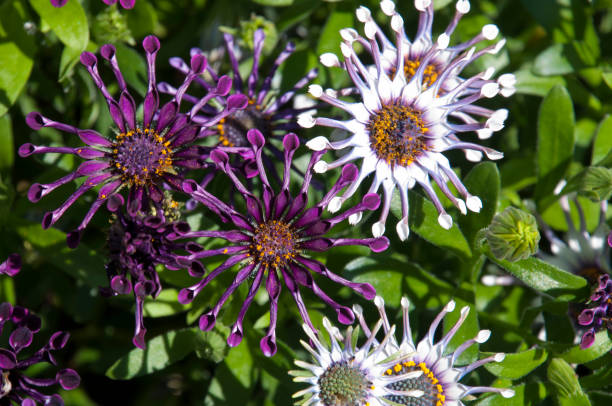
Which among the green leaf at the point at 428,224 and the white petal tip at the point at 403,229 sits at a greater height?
the white petal tip at the point at 403,229

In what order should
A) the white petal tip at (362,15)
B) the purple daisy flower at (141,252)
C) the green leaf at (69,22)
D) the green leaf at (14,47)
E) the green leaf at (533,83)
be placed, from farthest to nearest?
the green leaf at (533,83), the green leaf at (14,47), the green leaf at (69,22), the white petal tip at (362,15), the purple daisy flower at (141,252)

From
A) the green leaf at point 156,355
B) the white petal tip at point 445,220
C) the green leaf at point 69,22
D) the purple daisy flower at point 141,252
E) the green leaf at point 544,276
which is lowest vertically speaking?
the green leaf at point 156,355

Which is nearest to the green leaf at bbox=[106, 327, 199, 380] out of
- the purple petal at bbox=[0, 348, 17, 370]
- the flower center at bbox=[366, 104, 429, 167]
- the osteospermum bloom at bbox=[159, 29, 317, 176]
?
the purple petal at bbox=[0, 348, 17, 370]

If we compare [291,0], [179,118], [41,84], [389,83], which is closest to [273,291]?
[179,118]

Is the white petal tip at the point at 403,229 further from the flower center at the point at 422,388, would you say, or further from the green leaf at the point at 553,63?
the green leaf at the point at 553,63

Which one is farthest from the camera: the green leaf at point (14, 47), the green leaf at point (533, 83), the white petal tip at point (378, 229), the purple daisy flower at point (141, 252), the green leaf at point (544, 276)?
the green leaf at point (533, 83)

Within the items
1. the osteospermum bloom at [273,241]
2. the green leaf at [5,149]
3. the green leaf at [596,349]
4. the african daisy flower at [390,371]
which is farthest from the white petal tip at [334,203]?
the green leaf at [5,149]
